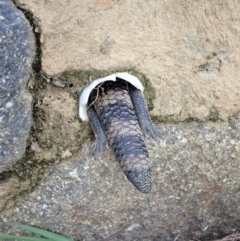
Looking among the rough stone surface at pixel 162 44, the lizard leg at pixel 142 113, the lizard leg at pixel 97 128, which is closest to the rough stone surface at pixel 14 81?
the rough stone surface at pixel 162 44

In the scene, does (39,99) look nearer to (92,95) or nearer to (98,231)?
(92,95)

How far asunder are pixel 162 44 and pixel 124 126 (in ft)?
0.98

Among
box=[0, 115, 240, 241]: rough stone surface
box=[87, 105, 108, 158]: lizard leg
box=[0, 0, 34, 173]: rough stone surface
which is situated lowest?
box=[0, 115, 240, 241]: rough stone surface

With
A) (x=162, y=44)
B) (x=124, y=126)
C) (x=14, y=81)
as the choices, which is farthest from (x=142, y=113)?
(x=14, y=81)

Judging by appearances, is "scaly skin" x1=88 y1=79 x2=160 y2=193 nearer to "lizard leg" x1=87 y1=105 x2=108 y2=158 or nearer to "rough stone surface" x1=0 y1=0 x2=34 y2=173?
"lizard leg" x1=87 y1=105 x2=108 y2=158

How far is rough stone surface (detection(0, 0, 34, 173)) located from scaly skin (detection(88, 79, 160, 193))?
9.0 inches

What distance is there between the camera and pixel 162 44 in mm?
1814

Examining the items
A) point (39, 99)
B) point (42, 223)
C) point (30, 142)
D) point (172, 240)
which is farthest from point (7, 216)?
point (172, 240)

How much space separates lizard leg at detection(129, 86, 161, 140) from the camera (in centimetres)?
186

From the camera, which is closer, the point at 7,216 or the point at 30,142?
the point at 30,142

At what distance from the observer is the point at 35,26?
171 centimetres

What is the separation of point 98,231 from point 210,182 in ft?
1.49

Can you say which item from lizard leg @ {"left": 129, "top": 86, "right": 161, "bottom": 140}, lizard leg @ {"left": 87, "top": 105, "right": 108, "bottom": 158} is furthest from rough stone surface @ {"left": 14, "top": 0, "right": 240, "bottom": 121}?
lizard leg @ {"left": 87, "top": 105, "right": 108, "bottom": 158}

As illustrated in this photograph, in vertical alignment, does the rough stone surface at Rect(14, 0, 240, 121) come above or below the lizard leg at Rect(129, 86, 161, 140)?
above
